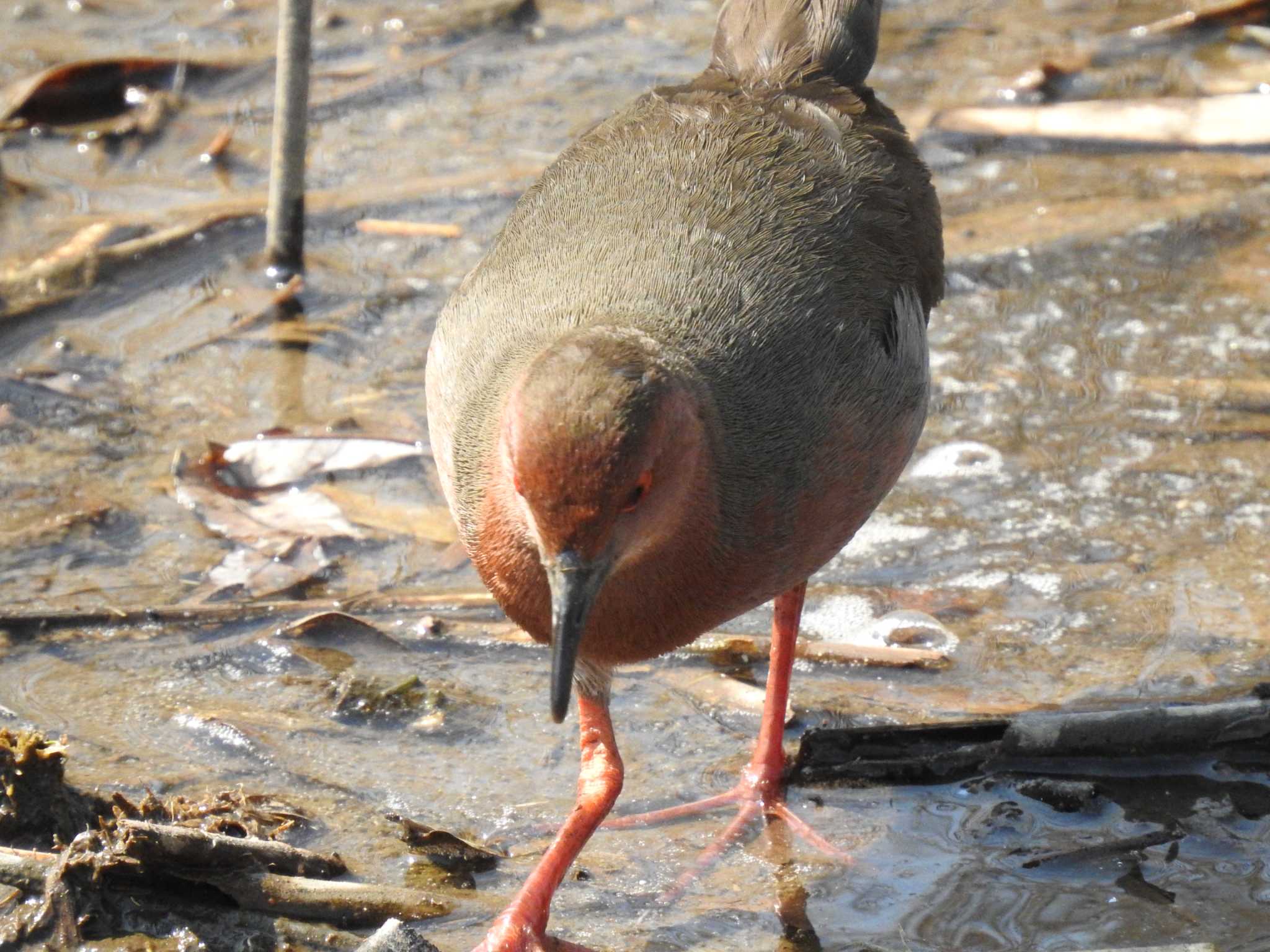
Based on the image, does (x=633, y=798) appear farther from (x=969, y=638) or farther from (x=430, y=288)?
(x=430, y=288)

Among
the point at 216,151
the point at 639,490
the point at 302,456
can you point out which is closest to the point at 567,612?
the point at 639,490

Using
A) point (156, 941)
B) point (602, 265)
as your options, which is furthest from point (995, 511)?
point (156, 941)

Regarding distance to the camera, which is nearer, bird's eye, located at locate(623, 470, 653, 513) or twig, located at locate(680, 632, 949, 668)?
bird's eye, located at locate(623, 470, 653, 513)

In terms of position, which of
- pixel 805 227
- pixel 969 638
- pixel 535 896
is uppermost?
pixel 805 227

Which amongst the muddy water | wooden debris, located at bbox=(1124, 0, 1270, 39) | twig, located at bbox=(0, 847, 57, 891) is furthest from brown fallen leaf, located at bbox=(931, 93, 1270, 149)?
twig, located at bbox=(0, 847, 57, 891)

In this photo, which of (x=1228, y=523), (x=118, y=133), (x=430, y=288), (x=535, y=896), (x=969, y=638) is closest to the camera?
(x=535, y=896)

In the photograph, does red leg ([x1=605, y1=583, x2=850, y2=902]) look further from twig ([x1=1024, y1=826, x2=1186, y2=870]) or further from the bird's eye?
the bird's eye

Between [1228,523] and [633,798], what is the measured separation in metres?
2.36

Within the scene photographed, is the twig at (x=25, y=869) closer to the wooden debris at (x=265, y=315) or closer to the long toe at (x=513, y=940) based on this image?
the long toe at (x=513, y=940)

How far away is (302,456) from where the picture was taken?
584cm

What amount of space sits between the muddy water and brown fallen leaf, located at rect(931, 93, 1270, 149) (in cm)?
13

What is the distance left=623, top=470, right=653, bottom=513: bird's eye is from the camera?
11.0 ft

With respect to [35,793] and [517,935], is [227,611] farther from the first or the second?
[517,935]

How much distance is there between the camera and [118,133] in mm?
8117
